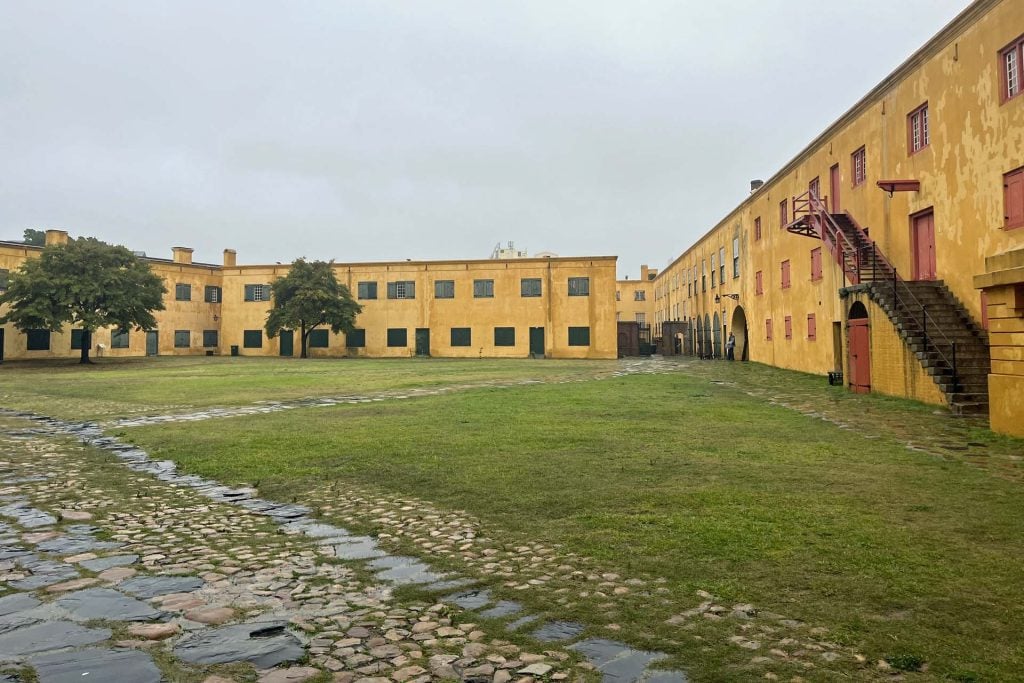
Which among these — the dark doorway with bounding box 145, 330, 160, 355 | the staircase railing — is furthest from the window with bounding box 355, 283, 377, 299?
the staircase railing

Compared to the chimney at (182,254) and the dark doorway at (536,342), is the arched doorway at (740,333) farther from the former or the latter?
the chimney at (182,254)

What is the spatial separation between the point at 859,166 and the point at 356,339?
124 feet

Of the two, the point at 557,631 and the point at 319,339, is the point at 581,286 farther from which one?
the point at 557,631

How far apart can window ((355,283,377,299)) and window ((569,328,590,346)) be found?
1548 centimetres

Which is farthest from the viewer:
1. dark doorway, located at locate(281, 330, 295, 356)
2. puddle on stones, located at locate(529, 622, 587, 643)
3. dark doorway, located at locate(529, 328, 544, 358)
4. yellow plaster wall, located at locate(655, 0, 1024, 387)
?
dark doorway, located at locate(281, 330, 295, 356)

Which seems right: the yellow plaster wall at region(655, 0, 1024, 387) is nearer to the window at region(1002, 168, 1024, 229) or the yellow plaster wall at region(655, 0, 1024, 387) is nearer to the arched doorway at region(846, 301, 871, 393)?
the window at region(1002, 168, 1024, 229)

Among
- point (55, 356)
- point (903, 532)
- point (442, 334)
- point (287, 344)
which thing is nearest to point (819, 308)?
point (903, 532)

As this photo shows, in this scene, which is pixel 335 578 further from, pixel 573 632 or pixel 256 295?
pixel 256 295

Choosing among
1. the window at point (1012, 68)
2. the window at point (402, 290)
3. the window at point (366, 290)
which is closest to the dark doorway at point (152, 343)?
the window at point (366, 290)

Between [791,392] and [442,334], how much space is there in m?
34.1

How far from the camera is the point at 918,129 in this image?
1828 centimetres

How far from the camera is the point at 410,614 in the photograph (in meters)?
3.75

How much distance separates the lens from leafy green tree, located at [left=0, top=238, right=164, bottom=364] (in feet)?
119

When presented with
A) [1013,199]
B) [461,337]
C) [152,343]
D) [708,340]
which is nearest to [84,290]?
[152,343]
